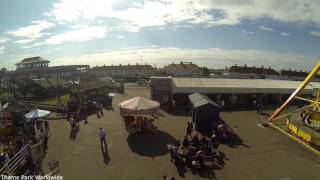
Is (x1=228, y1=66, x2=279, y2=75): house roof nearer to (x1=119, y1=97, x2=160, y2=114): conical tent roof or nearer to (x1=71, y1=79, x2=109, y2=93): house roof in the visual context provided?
(x1=71, y1=79, x2=109, y2=93): house roof

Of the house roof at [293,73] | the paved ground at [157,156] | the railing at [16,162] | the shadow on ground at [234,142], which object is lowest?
the paved ground at [157,156]

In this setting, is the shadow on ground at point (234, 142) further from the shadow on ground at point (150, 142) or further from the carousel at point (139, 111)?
the carousel at point (139, 111)

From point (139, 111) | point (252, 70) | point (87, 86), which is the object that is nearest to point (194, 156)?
point (139, 111)

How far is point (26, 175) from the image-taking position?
465 inches

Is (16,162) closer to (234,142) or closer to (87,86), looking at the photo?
(234,142)

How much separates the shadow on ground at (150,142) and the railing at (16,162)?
608 cm

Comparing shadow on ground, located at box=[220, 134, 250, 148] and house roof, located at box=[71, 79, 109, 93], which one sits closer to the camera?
shadow on ground, located at box=[220, 134, 250, 148]

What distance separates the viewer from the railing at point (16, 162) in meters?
11.4

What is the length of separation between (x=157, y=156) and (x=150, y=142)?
8.19 feet

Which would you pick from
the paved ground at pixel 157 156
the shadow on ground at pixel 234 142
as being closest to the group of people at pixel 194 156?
the paved ground at pixel 157 156

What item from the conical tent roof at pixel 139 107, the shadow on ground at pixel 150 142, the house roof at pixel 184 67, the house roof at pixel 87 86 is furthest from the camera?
the house roof at pixel 184 67

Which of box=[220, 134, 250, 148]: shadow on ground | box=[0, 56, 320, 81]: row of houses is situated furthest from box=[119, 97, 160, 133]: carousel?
box=[0, 56, 320, 81]: row of houses

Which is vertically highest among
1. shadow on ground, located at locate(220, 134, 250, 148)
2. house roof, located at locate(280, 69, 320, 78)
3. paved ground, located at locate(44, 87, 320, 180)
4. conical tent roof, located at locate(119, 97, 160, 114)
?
house roof, located at locate(280, 69, 320, 78)

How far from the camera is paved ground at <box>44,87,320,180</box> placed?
42.7 ft
